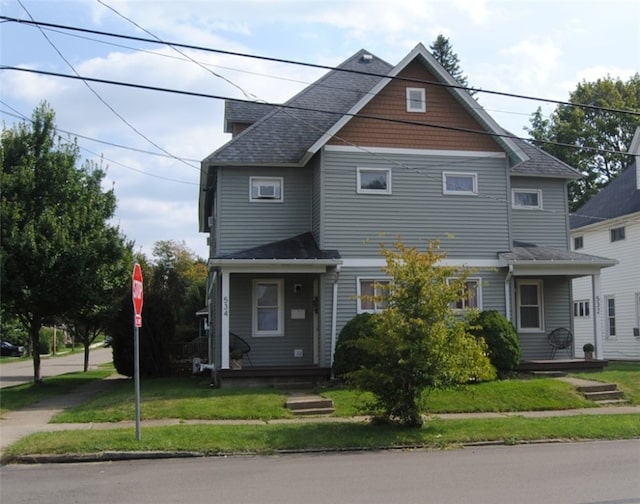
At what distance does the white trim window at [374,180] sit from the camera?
19.6 m

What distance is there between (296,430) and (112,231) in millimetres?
12767

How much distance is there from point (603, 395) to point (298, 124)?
38.4 feet

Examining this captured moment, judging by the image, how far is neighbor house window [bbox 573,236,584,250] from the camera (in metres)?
32.3

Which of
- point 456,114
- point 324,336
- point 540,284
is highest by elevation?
point 456,114

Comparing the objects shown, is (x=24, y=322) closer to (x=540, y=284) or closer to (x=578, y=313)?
(x=540, y=284)

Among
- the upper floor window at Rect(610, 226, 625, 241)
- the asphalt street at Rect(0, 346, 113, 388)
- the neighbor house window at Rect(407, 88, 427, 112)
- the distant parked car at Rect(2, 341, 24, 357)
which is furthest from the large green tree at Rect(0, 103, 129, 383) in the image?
the distant parked car at Rect(2, 341, 24, 357)

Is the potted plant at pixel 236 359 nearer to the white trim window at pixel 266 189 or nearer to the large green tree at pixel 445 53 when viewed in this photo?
the white trim window at pixel 266 189

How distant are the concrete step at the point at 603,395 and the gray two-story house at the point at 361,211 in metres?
4.01

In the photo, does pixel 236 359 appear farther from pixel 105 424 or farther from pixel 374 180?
pixel 374 180

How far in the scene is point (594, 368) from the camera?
64.1 feet

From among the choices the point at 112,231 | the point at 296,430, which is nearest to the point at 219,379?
the point at 296,430

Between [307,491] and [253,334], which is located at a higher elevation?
[253,334]

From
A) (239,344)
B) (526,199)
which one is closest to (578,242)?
(526,199)

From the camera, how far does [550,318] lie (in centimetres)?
2147
